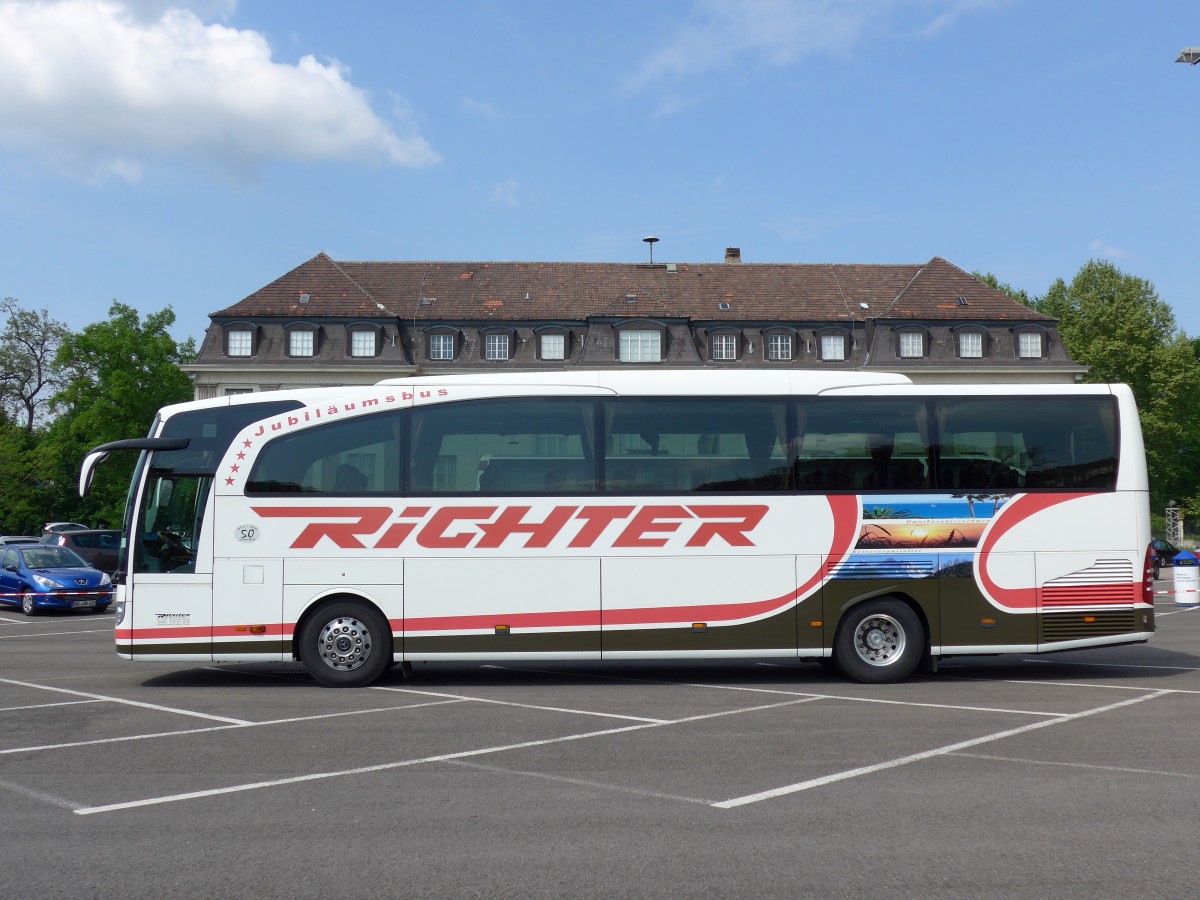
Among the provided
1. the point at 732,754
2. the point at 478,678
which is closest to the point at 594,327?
the point at 478,678

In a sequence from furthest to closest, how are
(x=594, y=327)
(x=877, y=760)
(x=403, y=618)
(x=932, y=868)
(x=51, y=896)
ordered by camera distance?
(x=594, y=327)
(x=403, y=618)
(x=877, y=760)
(x=932, y=868)
(x=51, y=896)

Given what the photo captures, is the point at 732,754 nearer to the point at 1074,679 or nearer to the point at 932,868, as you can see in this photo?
the point at 932,868

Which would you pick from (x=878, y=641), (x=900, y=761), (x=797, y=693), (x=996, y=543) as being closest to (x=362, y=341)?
(x=878, y=641)

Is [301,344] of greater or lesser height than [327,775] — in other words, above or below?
above

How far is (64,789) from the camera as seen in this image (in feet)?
24.2

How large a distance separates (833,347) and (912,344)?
391 cm

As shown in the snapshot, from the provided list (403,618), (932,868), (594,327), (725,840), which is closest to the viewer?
(932,868)

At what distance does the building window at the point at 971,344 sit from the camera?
58062mm

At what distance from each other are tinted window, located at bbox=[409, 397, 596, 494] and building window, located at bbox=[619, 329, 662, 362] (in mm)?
45324

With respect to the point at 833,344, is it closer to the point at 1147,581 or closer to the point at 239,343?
the point at 239,343

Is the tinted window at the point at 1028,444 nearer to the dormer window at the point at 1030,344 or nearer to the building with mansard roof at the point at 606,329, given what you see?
the building with mansard roof at the point at 606,329

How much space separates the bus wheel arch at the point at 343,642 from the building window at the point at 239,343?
156ft

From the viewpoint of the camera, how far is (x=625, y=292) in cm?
5984

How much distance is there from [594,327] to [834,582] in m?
46.4
